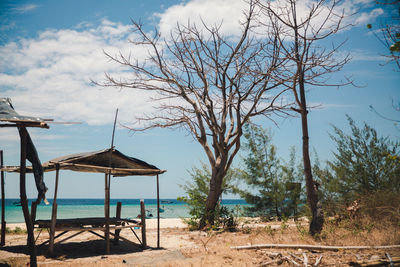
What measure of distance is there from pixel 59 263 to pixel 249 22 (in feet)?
29.8

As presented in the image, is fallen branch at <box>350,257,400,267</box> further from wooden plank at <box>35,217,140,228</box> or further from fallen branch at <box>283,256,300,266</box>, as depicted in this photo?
wooden plank at <box>35,217,140,228</box>

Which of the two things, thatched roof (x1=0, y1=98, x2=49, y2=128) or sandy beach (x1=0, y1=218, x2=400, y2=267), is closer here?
thatched roof (x1=0, y1=98, x2=49, y2=128)

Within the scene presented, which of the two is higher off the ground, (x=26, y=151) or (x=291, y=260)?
(x=26, y=151)

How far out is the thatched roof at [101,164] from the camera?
7.62 metres

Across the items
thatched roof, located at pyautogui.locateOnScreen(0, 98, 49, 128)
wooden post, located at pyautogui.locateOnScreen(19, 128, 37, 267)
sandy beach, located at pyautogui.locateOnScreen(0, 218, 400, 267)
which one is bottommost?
sandy beach, located at pyautogui.locateOnScreen(0, 218, 400, 267)

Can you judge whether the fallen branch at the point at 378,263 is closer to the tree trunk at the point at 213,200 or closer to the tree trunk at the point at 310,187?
the tree trunk at the point at 310,187

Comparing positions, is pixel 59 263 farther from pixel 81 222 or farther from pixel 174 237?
pixel 174 237

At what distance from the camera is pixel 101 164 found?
8.26 metres

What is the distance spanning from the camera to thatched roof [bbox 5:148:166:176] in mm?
7617

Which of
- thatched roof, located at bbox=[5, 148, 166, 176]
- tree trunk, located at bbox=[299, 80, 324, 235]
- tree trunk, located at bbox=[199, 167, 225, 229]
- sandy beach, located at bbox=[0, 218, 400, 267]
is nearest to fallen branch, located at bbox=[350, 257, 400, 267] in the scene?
sandy beach, located at bbox=[0, 218, 400, 267]

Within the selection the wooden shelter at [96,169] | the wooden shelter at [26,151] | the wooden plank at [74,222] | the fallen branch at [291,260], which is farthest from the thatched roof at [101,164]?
the fallen branch at [291,260]

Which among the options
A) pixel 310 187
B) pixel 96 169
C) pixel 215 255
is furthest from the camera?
pixel 96 169

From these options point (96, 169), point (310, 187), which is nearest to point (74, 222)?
point (96, 169)

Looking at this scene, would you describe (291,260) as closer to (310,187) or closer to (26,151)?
(310,187)
